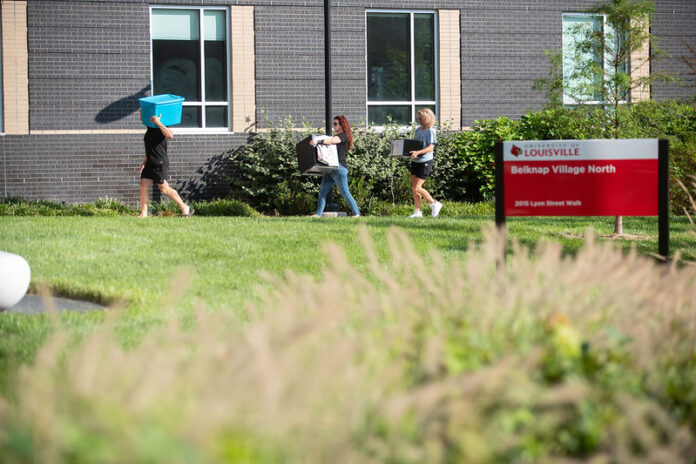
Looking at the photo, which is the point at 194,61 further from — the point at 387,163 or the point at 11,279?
the point at 11,279

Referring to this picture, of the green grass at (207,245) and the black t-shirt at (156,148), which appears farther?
the black t-shirt at (156,148)

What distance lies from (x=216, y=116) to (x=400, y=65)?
4.12 meters

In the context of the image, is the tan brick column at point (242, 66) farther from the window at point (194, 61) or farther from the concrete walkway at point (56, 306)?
the concrete walkway at point (56, 306)

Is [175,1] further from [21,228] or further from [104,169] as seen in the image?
[21,228]

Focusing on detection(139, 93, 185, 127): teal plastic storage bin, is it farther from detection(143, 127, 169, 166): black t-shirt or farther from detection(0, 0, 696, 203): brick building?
detection(0, 0, 696, 203): brick building

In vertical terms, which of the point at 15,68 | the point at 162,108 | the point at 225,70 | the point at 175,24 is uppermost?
the point at 175,24

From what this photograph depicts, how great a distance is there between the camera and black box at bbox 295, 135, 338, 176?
43.9 ft

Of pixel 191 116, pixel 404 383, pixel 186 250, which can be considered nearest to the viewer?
pixel 404 383

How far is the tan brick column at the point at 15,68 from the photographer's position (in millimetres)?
15922

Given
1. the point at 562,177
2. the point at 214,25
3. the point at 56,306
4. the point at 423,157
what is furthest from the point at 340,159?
the point at 56,306

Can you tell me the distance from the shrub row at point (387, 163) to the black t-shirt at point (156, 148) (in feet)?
9.93

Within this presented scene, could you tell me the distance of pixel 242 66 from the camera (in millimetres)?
16922

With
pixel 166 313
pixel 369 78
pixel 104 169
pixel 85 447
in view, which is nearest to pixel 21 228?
pixel 166 313

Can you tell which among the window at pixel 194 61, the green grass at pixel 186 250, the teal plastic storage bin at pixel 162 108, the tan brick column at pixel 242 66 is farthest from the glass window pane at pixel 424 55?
the green grass at pixel 186 250
